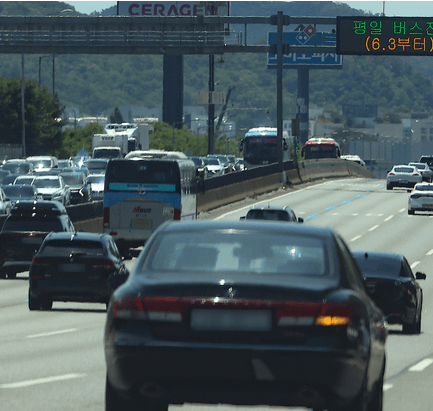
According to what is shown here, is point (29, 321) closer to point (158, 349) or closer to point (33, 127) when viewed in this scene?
point (158, 349)

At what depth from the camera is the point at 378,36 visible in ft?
164

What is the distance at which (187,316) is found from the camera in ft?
21.9

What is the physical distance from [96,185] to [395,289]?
127ft

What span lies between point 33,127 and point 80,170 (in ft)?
151

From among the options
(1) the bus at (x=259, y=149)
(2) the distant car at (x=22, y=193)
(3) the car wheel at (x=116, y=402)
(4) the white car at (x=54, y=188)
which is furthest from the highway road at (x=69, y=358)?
(1) the bus at (x=259, y=149)

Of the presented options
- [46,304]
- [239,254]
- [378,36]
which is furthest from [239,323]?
[378,36]

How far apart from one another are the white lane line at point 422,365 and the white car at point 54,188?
114 ft

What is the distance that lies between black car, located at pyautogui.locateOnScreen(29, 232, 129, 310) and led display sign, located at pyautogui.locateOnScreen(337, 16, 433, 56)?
32.1m

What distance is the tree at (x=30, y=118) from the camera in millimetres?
101938

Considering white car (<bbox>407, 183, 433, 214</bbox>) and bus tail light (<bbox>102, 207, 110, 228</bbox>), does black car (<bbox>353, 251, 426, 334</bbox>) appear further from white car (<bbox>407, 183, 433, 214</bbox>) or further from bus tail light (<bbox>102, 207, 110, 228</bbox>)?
white car (<bbox>407, 183, 433, 214</bbox>)

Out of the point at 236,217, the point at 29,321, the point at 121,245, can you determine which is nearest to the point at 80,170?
the point at 236,217

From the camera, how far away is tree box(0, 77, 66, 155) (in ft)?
334

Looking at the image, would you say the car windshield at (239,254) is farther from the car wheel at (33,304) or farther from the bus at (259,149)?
the bus at (259,149)

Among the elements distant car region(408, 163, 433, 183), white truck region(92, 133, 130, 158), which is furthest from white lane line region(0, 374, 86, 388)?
distant car region(408, 163, 433, 183)
